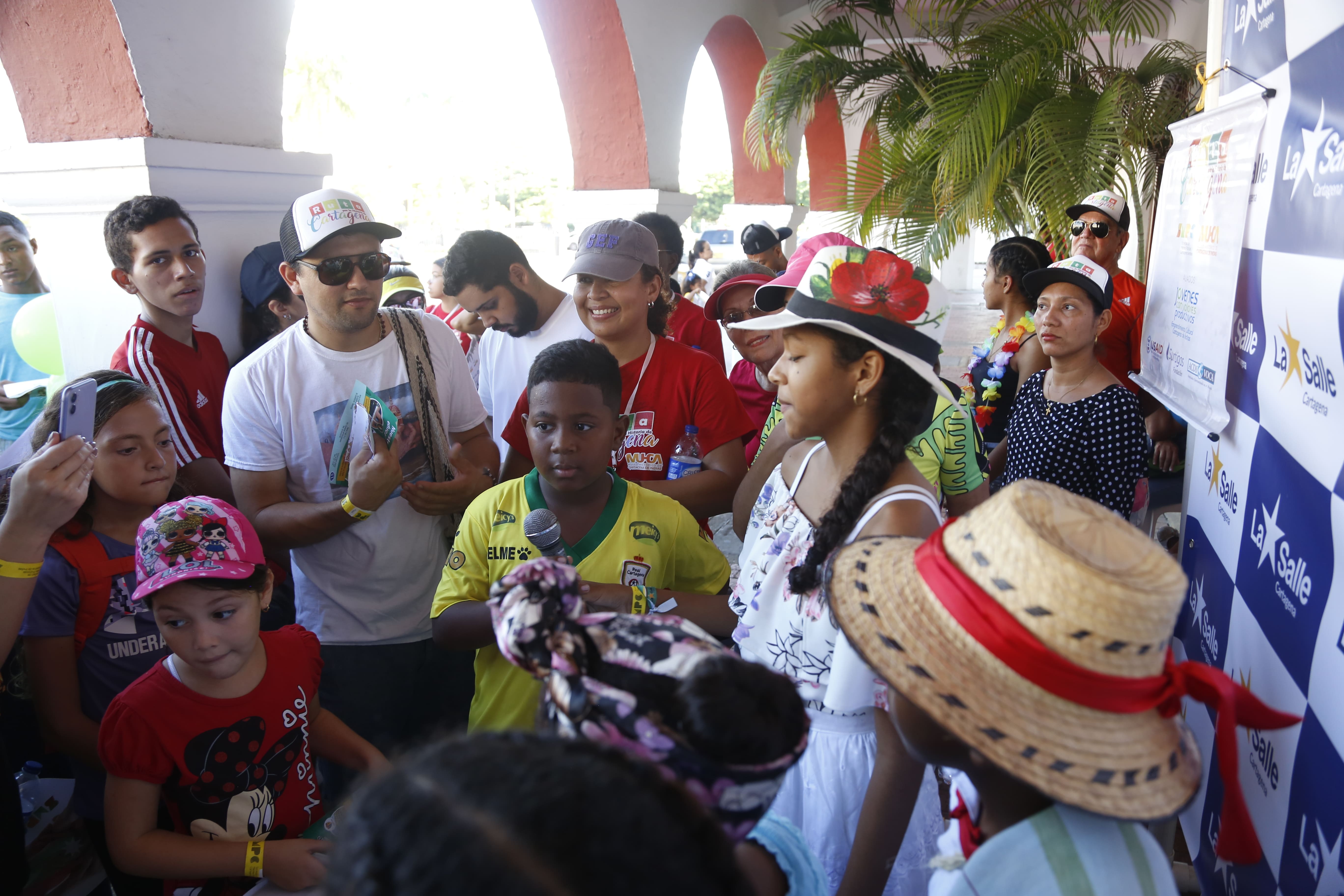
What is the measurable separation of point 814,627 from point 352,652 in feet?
4.85

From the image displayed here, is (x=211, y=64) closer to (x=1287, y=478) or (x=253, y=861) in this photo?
(x=253, y=861)

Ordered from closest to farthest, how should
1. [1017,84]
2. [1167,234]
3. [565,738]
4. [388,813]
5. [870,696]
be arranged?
1. [388,813]
2. [565,738]
3. [870,696]
4. [1167,234]
5. [1017,84]

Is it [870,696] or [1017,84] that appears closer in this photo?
[870,696]

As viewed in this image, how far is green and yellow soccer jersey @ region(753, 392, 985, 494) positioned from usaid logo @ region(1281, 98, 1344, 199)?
3.19 ft

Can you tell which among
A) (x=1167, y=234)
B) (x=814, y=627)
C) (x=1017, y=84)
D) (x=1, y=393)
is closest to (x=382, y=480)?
(x=814, y=627)

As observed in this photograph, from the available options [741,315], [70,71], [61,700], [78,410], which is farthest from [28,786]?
[741,315]

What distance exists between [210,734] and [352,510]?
69 cm

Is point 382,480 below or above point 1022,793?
above

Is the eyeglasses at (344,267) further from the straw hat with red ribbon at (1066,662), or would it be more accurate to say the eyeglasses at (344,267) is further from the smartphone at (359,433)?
the straw hat with red ribbon at (1066,662)

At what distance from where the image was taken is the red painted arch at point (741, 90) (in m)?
9.63

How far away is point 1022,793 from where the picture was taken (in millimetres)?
1057

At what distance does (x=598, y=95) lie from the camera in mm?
7145

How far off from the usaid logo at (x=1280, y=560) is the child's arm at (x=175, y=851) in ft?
6.16

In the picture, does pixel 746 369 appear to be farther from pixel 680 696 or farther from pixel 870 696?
pixel 680 696
